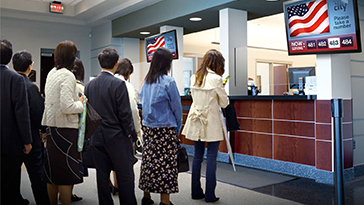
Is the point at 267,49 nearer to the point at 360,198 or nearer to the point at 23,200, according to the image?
the point at 360,198

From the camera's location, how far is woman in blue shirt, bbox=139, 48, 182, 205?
117 inches

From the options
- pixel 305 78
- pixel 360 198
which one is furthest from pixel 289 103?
pixel 360 198

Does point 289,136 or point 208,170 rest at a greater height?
point 289,136

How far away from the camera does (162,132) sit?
298cm

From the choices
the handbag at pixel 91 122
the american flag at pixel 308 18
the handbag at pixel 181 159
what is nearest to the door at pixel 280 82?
the american flag at pixel 308 18

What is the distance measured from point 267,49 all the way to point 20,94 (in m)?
11.4

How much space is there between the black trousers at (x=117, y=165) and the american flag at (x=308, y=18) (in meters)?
3.07

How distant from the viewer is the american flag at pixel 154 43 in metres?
7.47

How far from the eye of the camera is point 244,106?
213 inches

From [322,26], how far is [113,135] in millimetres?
3180

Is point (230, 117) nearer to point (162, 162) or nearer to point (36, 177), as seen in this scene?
point (162, 162)

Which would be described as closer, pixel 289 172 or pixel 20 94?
pixel 20 94

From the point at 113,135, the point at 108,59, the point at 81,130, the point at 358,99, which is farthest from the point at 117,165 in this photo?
the point at 358,99

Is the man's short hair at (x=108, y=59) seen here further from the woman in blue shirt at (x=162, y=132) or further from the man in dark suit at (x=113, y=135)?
the woman in blue shirt at (x=162, y=132)
